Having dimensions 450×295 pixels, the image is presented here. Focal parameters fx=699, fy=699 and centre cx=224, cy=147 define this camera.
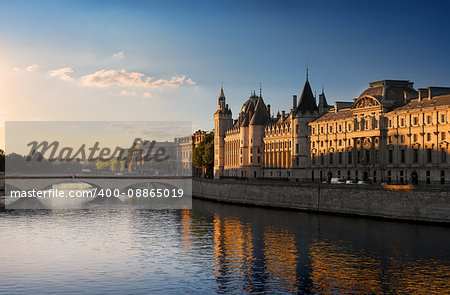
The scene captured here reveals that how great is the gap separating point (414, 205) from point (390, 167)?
2838cm

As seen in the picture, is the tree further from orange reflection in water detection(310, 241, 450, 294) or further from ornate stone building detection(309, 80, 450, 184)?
orange reflection in water detection(310, 241, 450, 294)

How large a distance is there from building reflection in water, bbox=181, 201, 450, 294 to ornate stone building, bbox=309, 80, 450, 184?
1903cm

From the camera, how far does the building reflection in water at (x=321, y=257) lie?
37.2 metres

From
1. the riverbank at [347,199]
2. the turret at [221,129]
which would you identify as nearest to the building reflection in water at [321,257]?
the riverbank at [347,199]

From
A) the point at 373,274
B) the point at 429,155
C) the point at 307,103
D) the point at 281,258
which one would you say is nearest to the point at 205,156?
the point at 307,103

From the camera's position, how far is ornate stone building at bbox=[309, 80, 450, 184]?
8089 cm

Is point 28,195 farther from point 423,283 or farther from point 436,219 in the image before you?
point 423,283

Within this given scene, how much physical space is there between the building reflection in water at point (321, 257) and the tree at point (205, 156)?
304ft

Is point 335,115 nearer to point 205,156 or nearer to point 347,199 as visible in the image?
point 347,199

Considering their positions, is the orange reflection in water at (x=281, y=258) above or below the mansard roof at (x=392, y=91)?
below

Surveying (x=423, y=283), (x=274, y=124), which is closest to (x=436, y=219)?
(x=423, y=283)

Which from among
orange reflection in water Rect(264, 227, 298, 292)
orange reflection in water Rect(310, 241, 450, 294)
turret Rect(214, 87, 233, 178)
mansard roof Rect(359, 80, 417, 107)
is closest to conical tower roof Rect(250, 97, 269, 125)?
turret Rect(214, 87, 233, 178)

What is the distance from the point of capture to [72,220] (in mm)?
71625

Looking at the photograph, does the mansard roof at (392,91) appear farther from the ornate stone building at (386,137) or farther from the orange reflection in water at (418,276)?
the orange reflection in water at (418,276)
